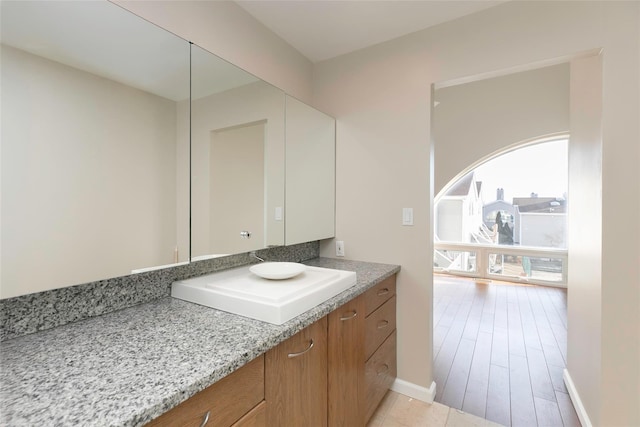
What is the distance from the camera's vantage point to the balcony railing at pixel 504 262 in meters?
4.51

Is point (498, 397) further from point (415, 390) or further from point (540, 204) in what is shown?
point (540, 204)

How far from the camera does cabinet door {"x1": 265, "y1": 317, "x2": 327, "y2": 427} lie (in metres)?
0.94

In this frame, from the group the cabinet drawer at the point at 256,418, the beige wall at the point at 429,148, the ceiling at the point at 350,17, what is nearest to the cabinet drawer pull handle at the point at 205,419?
the cabinet drawer at the point at 256,418

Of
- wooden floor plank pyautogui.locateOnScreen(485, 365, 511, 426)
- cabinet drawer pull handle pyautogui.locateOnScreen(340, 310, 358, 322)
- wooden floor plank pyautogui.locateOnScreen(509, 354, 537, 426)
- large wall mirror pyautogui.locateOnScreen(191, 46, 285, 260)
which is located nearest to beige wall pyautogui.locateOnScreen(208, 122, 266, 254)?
large wall mirror pyautogui.locateOnScreen(191, 46, 285, 260)

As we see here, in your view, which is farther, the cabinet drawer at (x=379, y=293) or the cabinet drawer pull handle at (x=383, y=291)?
the cabinet drawer pull handle at (x=383, y=291)

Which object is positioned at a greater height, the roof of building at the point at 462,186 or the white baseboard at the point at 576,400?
the roof of building at the point at 462,186

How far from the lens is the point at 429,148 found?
1822 millimetres

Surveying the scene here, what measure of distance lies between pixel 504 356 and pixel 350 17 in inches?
116

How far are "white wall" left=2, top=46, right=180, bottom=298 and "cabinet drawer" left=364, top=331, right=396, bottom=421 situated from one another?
1252 mm

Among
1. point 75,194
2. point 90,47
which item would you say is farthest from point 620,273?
point 90,47

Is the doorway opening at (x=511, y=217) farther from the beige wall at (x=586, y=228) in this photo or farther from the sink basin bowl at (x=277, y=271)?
the sink basin bowl at (x=277, y=271)

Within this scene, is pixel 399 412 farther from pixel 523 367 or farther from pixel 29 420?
pixel 29 420

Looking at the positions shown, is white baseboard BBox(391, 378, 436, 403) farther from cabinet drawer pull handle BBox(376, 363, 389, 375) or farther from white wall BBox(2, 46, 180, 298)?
white wall BBox(2, 46, 180, 298)

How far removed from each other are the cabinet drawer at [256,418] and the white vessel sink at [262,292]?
26 centimetres
